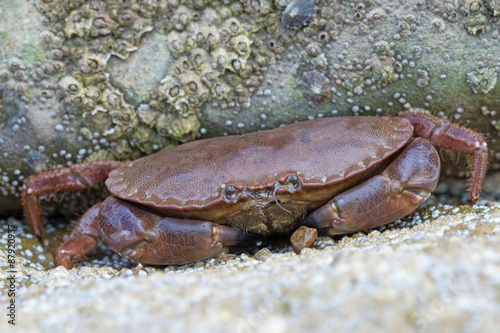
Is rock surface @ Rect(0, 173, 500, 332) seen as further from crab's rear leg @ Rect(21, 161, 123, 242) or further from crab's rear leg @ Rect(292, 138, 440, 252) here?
crab's rear leg @ Rect(21, 161, 123, 242)

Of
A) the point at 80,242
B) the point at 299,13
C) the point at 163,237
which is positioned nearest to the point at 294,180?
the point at 163,237

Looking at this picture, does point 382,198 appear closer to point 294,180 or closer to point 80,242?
point 294,180

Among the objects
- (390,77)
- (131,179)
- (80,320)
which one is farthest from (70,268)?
(390,77)

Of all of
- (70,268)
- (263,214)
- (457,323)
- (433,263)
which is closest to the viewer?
(457,323)

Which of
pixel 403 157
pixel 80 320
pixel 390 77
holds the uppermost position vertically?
pixel 390 77

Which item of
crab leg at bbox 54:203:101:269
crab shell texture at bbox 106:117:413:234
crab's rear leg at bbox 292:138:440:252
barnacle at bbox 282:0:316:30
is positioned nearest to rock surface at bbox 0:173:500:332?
crab's rear leg at bbox 292:138:440:252

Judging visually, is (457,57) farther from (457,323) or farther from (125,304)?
(125,304)

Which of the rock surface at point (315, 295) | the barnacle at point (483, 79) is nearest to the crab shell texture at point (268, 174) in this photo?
the rock surface at point (315, 295)
